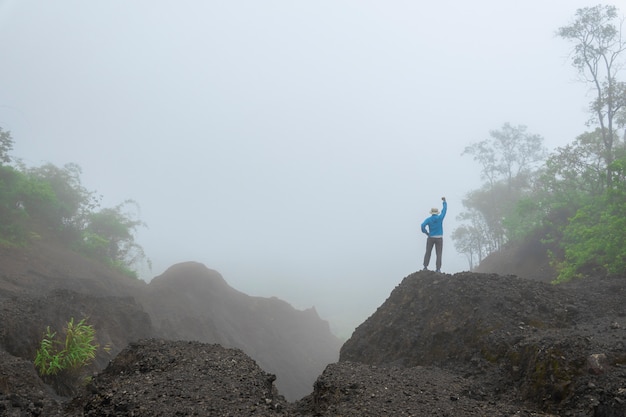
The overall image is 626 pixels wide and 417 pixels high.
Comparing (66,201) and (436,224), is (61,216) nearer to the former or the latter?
(66,201)

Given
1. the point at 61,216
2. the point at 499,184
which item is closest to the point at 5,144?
the point at 61,216

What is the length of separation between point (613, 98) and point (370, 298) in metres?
90.4

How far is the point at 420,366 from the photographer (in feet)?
28.4

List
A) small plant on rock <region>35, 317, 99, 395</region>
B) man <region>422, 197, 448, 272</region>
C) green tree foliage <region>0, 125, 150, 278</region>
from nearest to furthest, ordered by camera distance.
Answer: small plant on rock <region>35, 317, 99, 395</region> < man <region>422, 197, 448, 272</region> < green tree foliage <region>0, 125, 150, 278</region>

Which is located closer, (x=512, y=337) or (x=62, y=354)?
(x=512, y=337)

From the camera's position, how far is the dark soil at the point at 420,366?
18.9ft

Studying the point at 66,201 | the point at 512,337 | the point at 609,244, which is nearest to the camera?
the point at 512,337

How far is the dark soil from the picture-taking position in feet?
18.9

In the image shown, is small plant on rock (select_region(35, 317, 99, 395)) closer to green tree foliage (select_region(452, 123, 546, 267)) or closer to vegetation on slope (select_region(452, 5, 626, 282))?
vegetation on slope (select_region(452, 5, 626, 282))

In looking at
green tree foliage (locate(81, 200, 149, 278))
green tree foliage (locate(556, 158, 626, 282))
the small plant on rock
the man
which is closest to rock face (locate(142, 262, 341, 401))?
green tree foliage (locate(81, 200, 149, 278))

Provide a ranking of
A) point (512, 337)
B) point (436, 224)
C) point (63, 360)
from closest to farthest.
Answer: point (512, 337) → point (63, 360) → point (436, 224)

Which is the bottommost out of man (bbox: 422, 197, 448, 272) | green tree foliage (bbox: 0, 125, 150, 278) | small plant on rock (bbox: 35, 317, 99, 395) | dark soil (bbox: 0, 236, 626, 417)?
small plant on rock (bbox: 35, 317, 99, 395)

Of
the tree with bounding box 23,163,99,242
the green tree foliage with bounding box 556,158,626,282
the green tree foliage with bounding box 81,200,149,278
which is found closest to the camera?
the green tree foliage with bounding box 556,158,626,282

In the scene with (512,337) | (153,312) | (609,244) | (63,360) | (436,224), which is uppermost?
(436,224)
